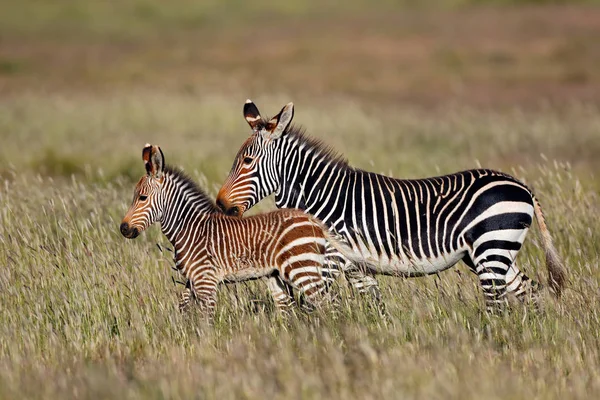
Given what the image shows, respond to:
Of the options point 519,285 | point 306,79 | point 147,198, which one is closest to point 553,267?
point 519,285

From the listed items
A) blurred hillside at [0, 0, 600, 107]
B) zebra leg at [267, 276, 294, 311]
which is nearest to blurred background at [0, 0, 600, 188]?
blurred hillside at [0, 0, 600, 107]

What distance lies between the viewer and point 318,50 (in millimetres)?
40125

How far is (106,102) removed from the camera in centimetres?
2708

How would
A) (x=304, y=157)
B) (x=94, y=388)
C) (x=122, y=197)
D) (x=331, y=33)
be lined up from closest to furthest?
1. (x=94, y=388)
2. (x=304, y=157)
3. (x=122, y=197)
4. (x=331, y=33)

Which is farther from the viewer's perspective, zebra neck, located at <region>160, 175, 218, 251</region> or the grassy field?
zebra neck, located at <region>160, 175, 218, 251</region>

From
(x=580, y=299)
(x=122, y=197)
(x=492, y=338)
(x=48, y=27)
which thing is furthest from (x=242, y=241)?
(x=48, y=27)

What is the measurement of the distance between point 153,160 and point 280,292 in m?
1.60

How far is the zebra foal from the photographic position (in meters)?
7.44

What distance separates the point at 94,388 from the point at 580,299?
4.13 meters

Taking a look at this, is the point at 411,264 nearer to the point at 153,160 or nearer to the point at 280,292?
the point at 280,292

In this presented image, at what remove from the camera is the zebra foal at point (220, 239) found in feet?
24.4

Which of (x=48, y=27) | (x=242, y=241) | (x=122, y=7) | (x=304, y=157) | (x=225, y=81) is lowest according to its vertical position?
(x=242, y=241)

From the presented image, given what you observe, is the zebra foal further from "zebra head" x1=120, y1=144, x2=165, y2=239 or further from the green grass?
the green grass

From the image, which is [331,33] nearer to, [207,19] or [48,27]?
[207,19]
